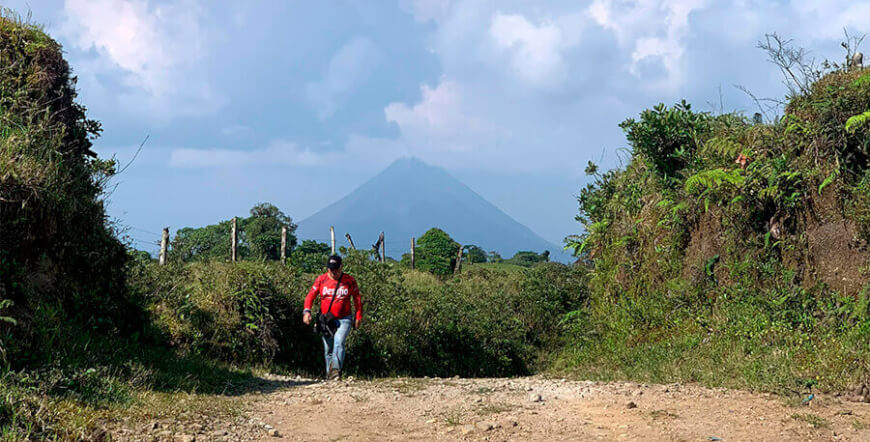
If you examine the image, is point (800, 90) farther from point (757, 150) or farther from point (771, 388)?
point (771, 388)

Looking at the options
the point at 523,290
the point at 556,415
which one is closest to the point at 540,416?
the point at 556,415

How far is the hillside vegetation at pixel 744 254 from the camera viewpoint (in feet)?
32.3

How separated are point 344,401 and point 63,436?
3.13 meters

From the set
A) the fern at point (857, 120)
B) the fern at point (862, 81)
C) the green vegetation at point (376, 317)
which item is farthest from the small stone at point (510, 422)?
the fern at point (862, 81)

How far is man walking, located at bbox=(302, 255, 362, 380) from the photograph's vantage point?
1106cm

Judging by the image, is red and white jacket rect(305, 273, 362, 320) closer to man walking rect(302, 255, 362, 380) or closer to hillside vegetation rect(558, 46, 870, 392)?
man walking rect(302, 255, 362, 380)

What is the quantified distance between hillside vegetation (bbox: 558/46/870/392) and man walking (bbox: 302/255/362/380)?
4206mm

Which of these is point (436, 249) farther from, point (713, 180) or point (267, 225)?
point (713, 180)

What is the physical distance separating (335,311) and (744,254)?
274 inches

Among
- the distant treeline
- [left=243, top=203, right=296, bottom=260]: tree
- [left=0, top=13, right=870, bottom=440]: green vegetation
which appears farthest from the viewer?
[left=243, top=203, right=296, bottom=260]: tree

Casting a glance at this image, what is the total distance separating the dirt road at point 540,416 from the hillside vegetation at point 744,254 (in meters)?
1.14

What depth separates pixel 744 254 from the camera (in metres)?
12.0

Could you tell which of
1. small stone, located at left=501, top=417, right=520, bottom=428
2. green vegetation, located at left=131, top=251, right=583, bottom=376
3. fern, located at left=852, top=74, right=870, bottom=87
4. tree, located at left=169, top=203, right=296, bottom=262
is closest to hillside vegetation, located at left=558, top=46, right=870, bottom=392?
fern, located at left=852, top=74, right=870, bottom=87

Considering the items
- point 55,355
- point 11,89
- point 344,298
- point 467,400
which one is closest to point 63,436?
point 55,355
